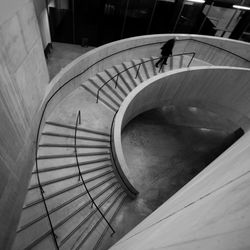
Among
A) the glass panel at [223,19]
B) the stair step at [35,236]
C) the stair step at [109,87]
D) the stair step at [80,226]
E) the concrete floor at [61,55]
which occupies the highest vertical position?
the glass panel at [223,19]

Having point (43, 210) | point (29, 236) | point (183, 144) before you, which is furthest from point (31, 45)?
point (183, 144)

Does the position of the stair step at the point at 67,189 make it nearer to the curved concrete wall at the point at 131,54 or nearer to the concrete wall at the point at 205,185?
the concrete wall at the point at 205,185

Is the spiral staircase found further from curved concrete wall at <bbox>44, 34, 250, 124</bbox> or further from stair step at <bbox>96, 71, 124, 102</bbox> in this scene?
curved concrete wall at <bbox>44, 34, 250, 124</bbox>

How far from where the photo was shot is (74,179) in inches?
240

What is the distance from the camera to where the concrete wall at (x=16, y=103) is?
386cm

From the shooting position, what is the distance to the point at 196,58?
11.4 meters

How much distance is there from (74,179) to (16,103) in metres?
2.96

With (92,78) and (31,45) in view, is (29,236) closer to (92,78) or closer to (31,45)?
(31,45)

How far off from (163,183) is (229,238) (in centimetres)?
804

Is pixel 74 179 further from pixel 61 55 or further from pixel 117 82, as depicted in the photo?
pixel 61 55

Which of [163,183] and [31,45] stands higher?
[31,45]

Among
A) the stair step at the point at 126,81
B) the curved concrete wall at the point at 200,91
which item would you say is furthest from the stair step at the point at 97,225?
the stair step at the point at 126,81

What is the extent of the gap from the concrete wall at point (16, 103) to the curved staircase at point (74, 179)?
470 millimetres

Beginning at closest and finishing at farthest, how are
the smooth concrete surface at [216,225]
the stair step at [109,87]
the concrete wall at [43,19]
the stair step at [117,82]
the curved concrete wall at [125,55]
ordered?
the smooth concrete surface at [216,225]
the curved concrete wall at [125,55]
the concrete wall at [43,19]
the stair step at [109,87]
the stair step at [117,82]
